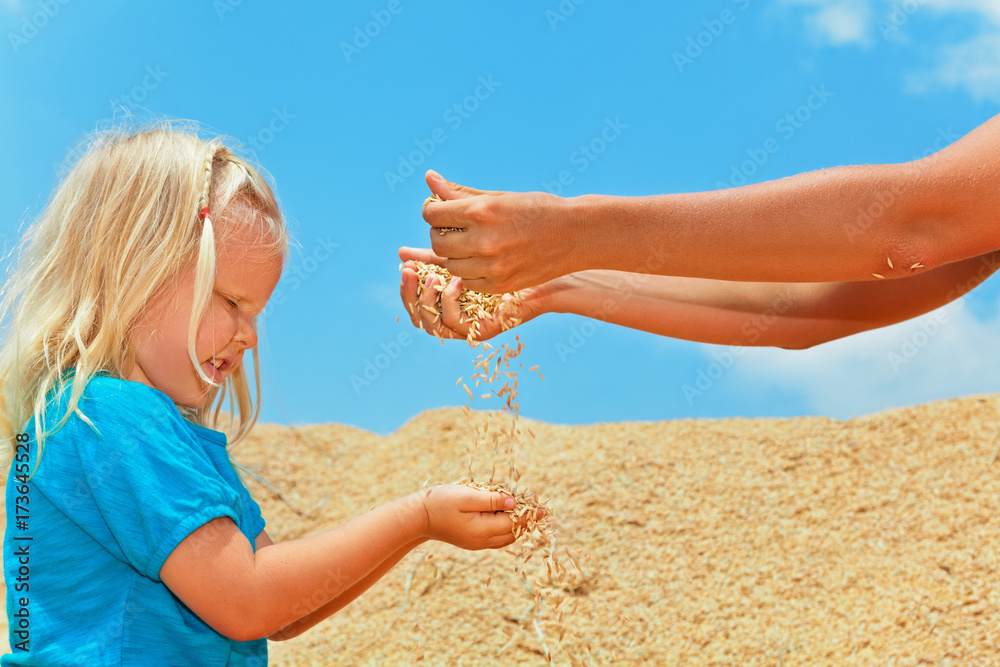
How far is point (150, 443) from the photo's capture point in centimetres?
171

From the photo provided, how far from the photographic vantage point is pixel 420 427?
6500 millimetres

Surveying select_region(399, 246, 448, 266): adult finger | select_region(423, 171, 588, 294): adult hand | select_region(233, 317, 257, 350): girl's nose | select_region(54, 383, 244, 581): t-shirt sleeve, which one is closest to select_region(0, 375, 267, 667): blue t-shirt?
select_region(54, 383, 244, 581): t-shirt sleeve

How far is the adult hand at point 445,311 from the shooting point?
239 cm

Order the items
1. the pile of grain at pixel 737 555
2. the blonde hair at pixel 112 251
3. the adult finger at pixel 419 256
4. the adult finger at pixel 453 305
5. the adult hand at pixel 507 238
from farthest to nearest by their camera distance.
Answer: the pile of grain at pixel 737 555
the adult finger at pixel 419 256
the adult finger at pixel 453 305
the blonde hair at pixel 112 251
the adult hand at pixel 507 238

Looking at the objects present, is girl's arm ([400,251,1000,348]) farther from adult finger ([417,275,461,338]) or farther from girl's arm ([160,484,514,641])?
girl's arm ([160,484,514,641])

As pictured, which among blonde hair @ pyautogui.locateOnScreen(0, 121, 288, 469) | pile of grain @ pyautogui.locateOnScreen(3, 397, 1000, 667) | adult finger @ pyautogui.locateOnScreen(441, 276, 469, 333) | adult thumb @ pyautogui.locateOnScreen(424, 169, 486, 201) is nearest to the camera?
blonde hair @ pyautogui.locateOnScreen(0, 121, 288, 469)

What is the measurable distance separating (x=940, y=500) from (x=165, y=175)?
412 centimetres

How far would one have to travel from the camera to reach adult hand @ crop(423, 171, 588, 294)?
176 centimetres

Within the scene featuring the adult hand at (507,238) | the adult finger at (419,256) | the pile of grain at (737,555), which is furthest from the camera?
the pile of grain at (737,555)

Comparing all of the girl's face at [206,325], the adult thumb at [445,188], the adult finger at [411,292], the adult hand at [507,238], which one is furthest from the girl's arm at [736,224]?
the adult finger at [411,292]

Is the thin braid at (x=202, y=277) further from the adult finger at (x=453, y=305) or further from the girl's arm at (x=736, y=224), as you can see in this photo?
the adult finger at (x=453, y=305)

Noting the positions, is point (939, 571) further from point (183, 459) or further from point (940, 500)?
point (183, 459)

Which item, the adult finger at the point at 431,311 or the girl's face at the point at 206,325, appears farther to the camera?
the adult finger at the point at 431,311

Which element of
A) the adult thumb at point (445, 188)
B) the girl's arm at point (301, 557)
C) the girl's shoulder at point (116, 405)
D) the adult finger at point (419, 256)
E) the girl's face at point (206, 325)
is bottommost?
the girl's arm at point (301, 557)
